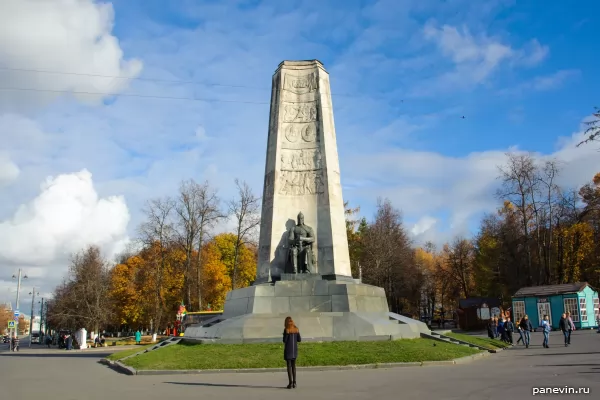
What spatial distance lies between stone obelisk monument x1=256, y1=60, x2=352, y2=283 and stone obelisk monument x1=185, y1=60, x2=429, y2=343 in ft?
0.13

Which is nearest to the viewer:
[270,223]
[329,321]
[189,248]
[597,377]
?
[597,377]

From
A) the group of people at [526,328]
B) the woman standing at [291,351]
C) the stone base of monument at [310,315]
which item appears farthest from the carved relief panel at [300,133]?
the group of people at [526,328]

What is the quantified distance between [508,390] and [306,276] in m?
10.4

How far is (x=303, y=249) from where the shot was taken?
19.4m

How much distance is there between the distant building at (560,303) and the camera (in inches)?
1441

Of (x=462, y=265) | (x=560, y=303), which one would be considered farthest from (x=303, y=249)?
(x=462, y=265)

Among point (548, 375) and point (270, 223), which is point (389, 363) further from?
point (270, 223)

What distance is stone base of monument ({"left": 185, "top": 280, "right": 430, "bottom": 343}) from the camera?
53.5 ft

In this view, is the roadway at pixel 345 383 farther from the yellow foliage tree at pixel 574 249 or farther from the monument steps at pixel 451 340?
the yellow foliage tree at pixel 574 249

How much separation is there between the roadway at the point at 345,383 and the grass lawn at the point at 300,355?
2.53 ft

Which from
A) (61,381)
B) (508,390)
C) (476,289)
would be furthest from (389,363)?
(476,289)

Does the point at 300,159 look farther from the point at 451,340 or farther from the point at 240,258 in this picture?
the point at 240,258

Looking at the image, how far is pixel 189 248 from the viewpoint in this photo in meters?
42.5

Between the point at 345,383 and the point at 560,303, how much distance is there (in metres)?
32.1
